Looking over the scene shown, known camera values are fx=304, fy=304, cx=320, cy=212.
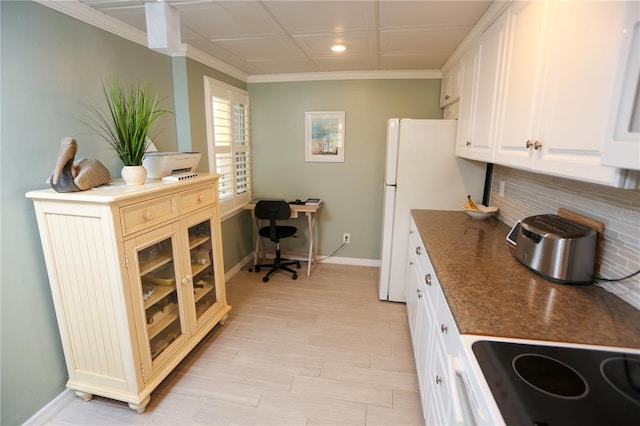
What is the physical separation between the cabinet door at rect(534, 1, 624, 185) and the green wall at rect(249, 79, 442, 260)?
228cm

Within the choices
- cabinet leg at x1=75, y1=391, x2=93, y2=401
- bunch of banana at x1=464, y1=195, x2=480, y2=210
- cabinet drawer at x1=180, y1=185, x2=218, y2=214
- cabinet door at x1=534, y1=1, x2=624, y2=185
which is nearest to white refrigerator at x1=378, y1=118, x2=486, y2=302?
bunch of banana at x1=464, y1=195, x2=480, y2=210

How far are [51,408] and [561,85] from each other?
2.87 meters

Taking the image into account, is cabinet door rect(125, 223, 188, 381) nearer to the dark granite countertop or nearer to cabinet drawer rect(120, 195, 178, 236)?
cabinet drawer rect(120, 195, 178, 236)

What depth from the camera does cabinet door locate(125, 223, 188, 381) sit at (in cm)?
163

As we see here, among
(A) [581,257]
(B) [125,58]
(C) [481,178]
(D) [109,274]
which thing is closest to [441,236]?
(A) [581,257]

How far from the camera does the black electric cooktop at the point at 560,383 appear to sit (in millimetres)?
665

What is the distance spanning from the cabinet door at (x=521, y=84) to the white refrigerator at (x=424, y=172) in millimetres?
974

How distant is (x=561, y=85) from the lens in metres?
1.08

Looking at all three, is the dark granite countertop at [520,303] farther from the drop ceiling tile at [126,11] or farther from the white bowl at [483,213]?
the drop ceiling tile at [126,11]

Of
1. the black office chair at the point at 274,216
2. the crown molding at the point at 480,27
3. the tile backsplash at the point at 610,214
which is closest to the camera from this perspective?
the tile backsplash at the point at 610,214

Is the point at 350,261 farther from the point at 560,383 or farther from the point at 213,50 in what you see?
the point at 560,383

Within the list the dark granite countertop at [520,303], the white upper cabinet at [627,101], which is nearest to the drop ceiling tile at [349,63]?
the dark granite countertop at [520,303]

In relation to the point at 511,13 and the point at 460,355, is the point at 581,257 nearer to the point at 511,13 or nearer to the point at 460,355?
the point at 460,355

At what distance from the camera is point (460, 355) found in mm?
976
